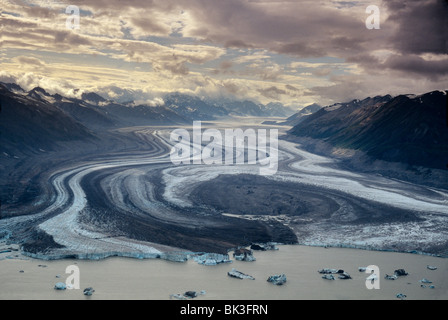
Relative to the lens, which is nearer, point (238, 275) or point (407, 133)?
point (238, 275)

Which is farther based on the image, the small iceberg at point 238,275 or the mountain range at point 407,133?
the mountain range at point 407,133

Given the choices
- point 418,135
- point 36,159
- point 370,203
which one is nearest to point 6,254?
point 370,203

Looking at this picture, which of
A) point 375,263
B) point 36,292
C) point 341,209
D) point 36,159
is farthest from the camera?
point 36,159

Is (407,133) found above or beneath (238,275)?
above

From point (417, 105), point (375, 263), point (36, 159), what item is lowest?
point (375, 263)

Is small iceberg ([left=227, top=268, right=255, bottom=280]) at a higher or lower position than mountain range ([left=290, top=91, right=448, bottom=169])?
lower

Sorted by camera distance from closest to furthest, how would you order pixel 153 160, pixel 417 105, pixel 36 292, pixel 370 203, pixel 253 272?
pixel 36 292, pixel 253 272, pixel 370 203, pixel 153 160, pixel 417 105

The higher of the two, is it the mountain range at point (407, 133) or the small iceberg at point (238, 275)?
the mountain range at point (407, 133)

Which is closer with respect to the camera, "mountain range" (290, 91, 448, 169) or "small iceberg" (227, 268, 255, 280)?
"small iceberg" (227, 268, 255, 280)

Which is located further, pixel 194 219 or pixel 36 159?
pixel 36 159

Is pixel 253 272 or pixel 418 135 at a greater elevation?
pixel 418 135

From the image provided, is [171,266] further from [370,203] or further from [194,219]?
[370,203]
